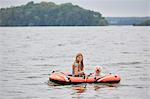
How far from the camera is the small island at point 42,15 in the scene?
8547mm

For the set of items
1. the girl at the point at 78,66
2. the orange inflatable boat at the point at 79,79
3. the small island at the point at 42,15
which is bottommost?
the orange inflatable boat at the point at 79,79

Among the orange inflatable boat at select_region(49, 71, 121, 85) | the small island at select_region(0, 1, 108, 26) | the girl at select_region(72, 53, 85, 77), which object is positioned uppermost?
the small island at select_region(0, 1, 108, 26)

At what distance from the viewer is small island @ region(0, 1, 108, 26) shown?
855 cm

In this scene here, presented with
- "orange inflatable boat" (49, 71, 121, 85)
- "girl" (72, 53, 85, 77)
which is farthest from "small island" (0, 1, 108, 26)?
"orange inflatable boat" (49, 71, 121, 85)

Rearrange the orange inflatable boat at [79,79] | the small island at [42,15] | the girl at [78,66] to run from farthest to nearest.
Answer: the girl at [78,66], the orange inflatable boat at [79,79], the small island at [42,15]

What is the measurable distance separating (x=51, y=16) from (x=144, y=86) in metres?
3.09

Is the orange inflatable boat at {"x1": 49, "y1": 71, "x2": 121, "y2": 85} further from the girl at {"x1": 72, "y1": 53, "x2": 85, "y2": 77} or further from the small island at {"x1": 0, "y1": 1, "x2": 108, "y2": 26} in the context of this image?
the small island at {"x1": 0, "y1": 1, "x2": 108, "y2": 26}

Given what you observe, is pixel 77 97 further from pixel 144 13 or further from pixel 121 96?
pixel 144 13

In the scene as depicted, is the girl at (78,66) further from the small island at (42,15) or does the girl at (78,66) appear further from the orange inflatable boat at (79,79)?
the small island at (42,15)

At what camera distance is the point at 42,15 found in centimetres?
1095

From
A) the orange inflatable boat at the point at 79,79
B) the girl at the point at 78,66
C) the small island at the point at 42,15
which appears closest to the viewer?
the small island at the point at 42,15

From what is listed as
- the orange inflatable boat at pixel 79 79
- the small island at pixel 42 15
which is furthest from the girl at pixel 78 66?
the small island at pixel 42 15

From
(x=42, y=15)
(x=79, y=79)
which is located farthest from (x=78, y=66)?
(x=42, y=15)

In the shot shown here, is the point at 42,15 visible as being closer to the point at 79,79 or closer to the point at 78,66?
the point at 78,66
